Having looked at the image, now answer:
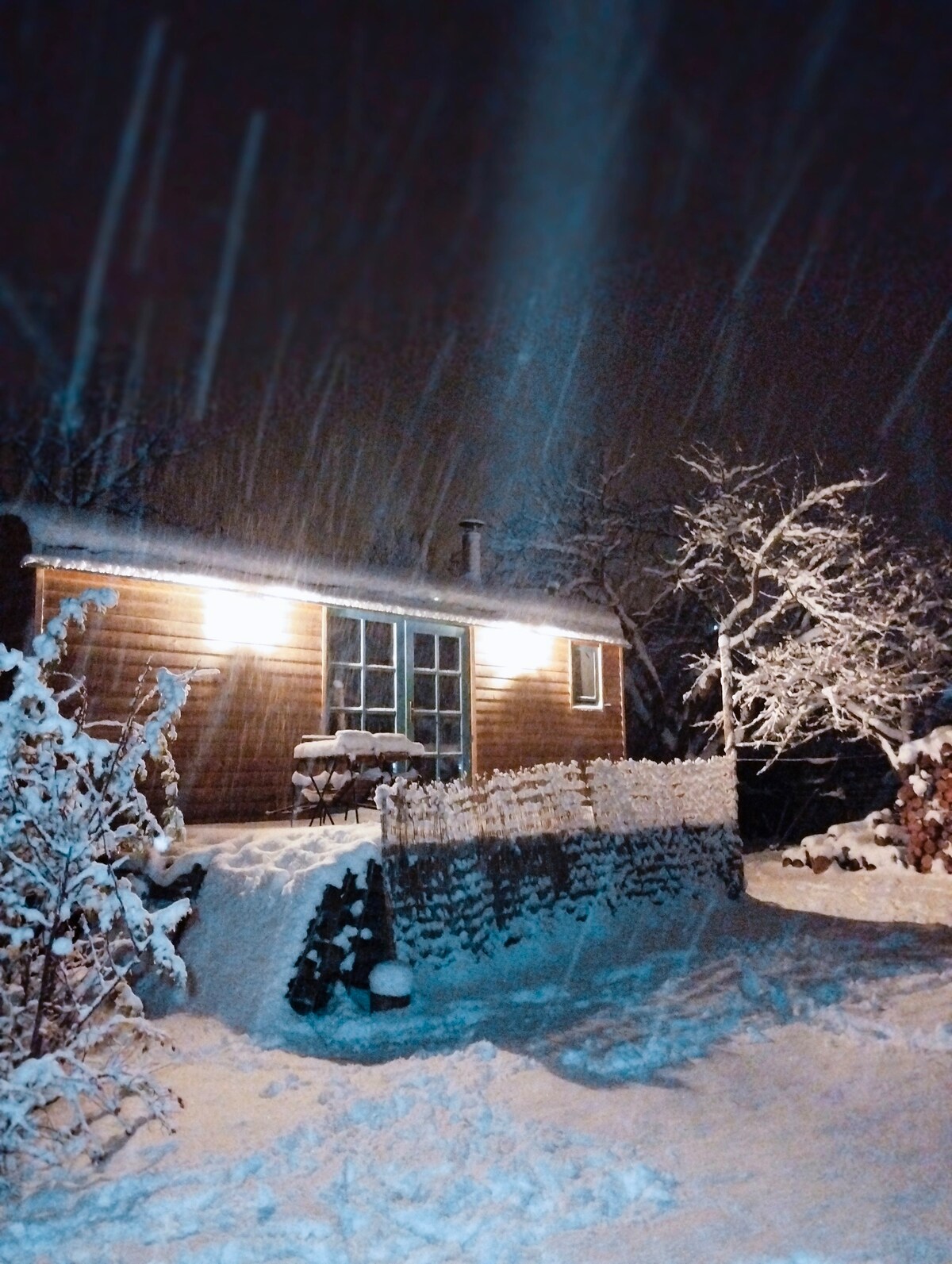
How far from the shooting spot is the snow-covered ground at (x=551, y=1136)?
3.74m

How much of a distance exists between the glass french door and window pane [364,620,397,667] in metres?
0.29

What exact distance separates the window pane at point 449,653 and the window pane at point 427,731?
653 mm

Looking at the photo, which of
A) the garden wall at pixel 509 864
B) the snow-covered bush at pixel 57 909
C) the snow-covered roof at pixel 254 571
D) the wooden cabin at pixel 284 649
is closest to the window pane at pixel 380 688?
the wooden cabin at pixel 284 649

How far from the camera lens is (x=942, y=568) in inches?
734

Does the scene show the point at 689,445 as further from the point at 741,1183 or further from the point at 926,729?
the point at 741,1183

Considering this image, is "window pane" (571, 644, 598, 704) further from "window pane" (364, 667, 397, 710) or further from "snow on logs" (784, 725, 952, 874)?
"snow on logs" (784, 725, 952, 874)

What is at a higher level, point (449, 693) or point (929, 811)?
point (449, 693)

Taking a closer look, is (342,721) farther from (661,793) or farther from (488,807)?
(661,793)

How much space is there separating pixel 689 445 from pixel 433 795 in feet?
44.5

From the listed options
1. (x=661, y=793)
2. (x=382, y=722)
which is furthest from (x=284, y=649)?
(x=661, y=793)

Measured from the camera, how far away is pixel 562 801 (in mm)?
9992

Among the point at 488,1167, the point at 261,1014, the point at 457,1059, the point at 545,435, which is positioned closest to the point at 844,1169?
the point at 488,1167

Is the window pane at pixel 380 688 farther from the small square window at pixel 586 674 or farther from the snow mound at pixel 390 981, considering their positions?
the snow mound at pixel 390 981

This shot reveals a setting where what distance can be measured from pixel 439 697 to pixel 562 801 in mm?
3085
